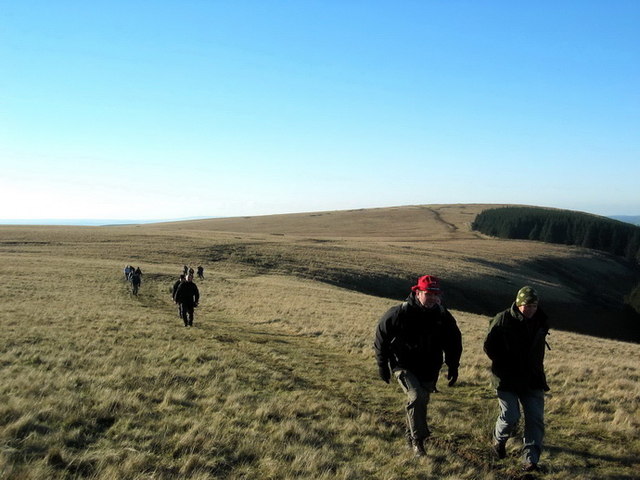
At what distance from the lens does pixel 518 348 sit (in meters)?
5.83

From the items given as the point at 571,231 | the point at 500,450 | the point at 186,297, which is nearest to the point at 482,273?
the point at 186,297

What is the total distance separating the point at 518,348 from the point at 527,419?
3.09 ft

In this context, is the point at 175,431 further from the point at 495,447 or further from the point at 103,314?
the point at 103,314

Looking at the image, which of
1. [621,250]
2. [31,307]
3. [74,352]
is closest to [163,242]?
[31,307]

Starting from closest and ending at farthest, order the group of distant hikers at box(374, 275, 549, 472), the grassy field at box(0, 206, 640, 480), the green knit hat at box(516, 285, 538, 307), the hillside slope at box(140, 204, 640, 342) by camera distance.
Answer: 1. the grassy field at box(0, 206, 640, 480)
2. the green knit hat at box(516, 285, 538, 307)
3. the group of distant hikers at box(374, 275, 549, 472)
4. the hillside slope at box(140, 204, 640, 342)

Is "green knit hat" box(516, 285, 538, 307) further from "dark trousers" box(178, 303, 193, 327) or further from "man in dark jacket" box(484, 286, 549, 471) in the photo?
"dark trousers" box(178, 303, 193, 327)

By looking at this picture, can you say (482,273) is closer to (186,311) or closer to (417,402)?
(186,311)

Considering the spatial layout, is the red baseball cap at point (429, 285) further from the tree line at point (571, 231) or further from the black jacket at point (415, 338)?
the tree line at point (571, 231)

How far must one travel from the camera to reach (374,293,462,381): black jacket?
5.80m

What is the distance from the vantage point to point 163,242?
59.0m

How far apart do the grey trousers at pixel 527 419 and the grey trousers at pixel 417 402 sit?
1034 mm

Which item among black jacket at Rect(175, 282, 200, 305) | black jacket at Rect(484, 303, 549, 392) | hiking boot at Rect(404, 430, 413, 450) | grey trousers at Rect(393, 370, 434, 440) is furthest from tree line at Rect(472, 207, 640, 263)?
grey trousers at Rect(393, 370, 434, 440)

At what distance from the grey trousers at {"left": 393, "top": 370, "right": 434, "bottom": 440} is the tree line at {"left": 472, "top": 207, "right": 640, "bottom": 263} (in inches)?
4815

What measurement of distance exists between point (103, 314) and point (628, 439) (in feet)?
52.7
